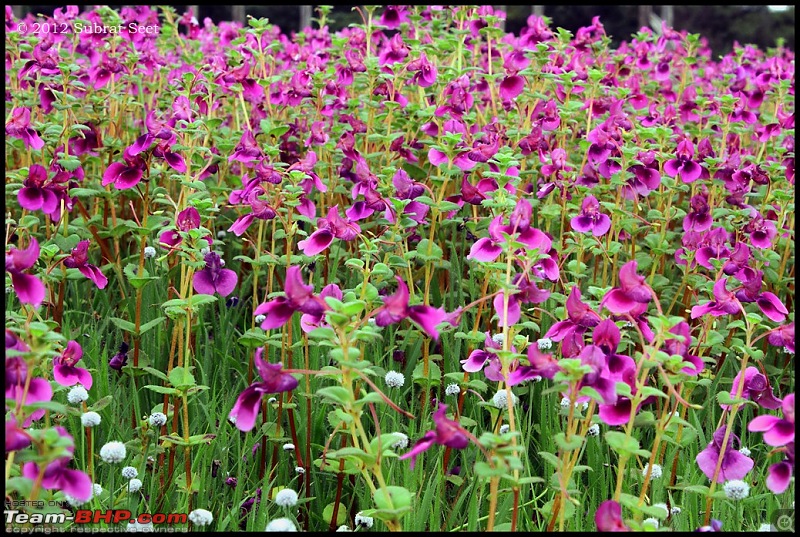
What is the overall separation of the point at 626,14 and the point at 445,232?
788 inches

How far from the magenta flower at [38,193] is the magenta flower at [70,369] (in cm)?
64

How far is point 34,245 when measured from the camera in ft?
5.81

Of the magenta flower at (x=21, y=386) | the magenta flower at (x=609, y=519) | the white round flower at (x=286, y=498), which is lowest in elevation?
the white round flower at (x=286, y=498)

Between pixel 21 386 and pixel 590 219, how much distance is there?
6.32 ft

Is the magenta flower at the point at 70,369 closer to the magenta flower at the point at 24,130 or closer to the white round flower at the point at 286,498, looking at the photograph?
the white round flower at the point at 286,498

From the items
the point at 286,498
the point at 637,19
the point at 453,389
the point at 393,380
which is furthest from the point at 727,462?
the point at 637,19

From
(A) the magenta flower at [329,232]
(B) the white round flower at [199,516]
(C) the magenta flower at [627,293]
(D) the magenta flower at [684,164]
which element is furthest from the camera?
(D) the magenta flower at [684,164]

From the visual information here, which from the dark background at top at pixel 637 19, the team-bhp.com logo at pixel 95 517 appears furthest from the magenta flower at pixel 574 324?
the dark background at top at pixel 637 19

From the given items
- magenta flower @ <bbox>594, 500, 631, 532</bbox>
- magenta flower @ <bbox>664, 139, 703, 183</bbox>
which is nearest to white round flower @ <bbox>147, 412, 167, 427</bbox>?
magenta flower @ <bbox>594, 500, 631, 532</bbox>

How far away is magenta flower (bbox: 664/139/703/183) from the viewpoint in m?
3.25

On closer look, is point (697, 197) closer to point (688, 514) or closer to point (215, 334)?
point (688, 514)

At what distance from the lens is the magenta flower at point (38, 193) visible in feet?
8.51

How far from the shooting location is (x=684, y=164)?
3.30m

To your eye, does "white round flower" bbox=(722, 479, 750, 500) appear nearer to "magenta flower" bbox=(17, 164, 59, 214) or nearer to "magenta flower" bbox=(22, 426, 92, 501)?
"magenta flower" bbox=(22, 426, 92, 501)
